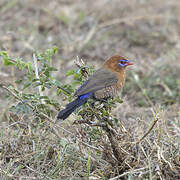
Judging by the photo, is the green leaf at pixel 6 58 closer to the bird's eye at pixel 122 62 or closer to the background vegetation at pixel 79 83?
the background vegetation at pixel 79 83

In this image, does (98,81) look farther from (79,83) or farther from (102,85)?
(79,83)

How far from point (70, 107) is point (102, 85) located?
0.61 meters

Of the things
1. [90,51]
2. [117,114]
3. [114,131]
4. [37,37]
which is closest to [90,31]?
[90,51]

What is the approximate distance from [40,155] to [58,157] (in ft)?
0.72

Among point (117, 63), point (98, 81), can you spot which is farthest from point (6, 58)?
point (117, 63)

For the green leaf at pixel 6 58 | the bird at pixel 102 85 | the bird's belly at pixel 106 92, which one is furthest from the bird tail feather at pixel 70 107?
the green leaf at pixel 6 58

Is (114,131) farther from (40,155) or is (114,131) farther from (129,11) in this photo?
(129,11)

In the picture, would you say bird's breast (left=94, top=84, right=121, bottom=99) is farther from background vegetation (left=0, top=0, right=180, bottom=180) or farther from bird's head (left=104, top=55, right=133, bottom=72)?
bird's head (left=104, top=55, right=133, bottom=72)

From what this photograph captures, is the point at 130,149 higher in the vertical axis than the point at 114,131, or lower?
lower

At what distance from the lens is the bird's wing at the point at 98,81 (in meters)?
3.76

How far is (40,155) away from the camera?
12.2ft

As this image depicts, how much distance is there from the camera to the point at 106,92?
12.9ft

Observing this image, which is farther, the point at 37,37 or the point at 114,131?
the point at 37,37

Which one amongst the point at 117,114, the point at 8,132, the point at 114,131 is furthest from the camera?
the point at 117,114
